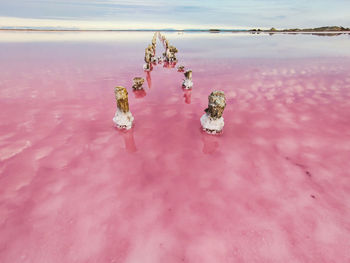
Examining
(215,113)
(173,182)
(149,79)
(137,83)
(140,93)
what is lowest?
(173,182)

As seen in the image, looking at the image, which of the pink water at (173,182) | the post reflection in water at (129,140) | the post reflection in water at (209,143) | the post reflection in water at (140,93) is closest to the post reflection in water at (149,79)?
the post reflection in water at (140,93)

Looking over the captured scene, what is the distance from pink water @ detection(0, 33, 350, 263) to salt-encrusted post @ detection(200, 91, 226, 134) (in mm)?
284

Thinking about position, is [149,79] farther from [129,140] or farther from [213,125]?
A: [213,125]

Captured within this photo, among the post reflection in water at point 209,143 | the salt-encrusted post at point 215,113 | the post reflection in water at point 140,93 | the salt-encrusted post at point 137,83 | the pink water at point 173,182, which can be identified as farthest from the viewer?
the salt-encrusted post at point 137,83

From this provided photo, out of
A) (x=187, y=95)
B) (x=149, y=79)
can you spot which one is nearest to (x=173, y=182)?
(x=187, y=95)

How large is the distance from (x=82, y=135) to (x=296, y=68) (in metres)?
15.5

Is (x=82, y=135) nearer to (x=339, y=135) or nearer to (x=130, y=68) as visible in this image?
(x=339, y=135)

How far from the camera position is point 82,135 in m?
5.71

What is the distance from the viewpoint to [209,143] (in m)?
5.43

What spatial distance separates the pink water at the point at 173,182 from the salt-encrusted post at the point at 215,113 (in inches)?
11.2

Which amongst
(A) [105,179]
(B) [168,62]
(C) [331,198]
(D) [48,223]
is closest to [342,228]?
(C) [331,198]

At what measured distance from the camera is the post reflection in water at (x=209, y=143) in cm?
512

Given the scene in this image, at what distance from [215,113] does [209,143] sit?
90 centimetres

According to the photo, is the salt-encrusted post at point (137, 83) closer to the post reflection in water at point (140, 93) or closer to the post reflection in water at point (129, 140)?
the post reflection in water at point (140, 93)
